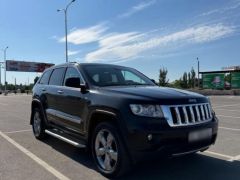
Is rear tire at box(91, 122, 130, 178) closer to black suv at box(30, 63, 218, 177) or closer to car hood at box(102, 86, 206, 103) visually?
black suv at box(30, 63, 218, 177)

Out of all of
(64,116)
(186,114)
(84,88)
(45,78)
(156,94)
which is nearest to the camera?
(186,114)

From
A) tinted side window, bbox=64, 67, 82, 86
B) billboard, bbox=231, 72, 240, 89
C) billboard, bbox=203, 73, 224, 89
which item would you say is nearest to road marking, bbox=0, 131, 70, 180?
tinted side window, bbox=64, 67, 82, 86

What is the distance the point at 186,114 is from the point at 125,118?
0.89 meters

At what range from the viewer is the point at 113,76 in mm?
6648

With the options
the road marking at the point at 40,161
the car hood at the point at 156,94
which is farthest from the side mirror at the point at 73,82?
the road marking at the point at 40,161

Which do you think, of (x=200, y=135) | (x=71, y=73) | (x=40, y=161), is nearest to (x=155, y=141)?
(x=200, y=135)

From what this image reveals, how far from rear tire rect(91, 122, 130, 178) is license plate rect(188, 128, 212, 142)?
3.11 feet

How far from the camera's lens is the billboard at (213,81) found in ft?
176

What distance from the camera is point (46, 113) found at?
311 inches

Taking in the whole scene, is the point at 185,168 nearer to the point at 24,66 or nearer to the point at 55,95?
the point at 55,95

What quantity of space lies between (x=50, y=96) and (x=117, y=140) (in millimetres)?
3023

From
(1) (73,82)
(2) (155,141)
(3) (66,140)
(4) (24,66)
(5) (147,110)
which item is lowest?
(3) (66,140)

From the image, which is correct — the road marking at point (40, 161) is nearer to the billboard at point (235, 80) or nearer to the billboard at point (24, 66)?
the billboard at point (235, 80)

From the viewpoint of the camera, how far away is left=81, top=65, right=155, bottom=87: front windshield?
626 cm
